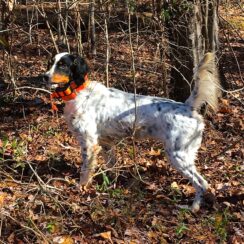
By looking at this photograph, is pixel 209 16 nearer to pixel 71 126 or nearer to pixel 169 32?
pixel 169 32

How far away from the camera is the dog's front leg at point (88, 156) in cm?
591

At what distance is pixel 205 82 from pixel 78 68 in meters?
1.54

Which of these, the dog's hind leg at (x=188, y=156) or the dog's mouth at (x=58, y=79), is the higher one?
the dog's mouth at (x=58, y=79)

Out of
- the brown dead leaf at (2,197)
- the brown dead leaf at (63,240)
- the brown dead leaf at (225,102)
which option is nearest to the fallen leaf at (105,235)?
the brown dead leaf at (63,240)

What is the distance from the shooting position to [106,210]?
5.12 meters

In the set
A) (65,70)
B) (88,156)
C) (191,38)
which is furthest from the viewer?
(191,38)

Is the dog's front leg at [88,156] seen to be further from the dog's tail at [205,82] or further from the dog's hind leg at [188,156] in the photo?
the dog's tail at [205,82]

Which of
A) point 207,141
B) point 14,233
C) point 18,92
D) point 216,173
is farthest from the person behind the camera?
point 18,92

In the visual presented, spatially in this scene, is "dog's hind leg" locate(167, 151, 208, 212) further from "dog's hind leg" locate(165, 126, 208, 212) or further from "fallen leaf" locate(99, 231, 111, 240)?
"fallen leaf" locate(99, 231, 111, 240)

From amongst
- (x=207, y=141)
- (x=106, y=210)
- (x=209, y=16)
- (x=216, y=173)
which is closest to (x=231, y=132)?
(x=207, y=141)

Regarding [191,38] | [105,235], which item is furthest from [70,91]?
[191,38]

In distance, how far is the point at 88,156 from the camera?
19.6 ft

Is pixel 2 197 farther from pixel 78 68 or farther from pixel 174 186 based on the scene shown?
pixel 174 186

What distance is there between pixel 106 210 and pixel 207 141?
8.86ft
